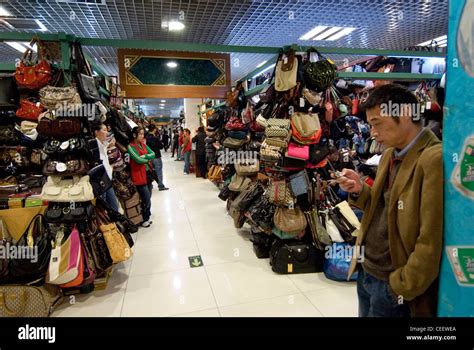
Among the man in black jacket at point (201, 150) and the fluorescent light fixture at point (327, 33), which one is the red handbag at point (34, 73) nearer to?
the fluorescent light fixture at point (327, 33)

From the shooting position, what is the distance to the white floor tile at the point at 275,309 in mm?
2473

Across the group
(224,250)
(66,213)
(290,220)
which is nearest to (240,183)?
(224,250)

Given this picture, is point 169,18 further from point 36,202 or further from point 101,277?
point 101,277

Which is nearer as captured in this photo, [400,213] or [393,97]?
[400,213]

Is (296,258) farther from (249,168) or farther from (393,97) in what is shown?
(393,97)

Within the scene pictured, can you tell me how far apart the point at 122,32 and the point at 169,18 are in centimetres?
109

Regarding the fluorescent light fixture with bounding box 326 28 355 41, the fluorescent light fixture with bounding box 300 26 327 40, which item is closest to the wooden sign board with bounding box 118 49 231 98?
the fluorescent light fixture with bounding box 300 26 327 40

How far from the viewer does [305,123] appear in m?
3.05

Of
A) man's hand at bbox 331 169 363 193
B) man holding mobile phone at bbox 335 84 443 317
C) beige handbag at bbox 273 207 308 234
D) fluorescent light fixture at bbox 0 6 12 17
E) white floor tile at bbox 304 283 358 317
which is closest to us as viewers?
man holding mobile phone at bbox 335 84 443 317

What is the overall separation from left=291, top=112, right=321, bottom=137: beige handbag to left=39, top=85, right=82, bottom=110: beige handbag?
2142 millimetres

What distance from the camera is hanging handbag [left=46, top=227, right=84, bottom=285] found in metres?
2.50

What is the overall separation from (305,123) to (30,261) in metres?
→ 2.85

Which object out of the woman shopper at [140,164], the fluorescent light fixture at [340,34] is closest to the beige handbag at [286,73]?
the woman shopper at [140,164]
